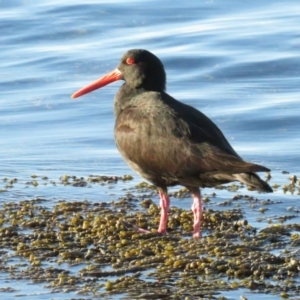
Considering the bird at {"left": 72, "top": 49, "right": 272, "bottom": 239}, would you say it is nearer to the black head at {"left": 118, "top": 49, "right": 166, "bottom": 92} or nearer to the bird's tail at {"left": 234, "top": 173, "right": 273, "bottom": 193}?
the bird's tail at {"left": 234, "top": 173, "right": 273, "bottom": 193}

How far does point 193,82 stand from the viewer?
1249 cm

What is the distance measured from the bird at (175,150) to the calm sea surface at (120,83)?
0.64 meters

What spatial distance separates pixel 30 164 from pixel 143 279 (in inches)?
144

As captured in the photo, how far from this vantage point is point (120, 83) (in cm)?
1277

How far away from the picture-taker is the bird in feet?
21.4

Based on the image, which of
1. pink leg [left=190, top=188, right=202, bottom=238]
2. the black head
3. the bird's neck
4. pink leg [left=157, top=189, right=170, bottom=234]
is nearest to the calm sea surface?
pink leg [left=190, top=188, right=202, bottom=238]

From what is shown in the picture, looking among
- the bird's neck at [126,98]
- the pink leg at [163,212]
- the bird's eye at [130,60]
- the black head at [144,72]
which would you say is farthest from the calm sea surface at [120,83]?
the bird's eye at [130,60]

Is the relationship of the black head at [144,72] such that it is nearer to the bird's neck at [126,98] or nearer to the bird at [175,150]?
the bird's neck at [126,98]

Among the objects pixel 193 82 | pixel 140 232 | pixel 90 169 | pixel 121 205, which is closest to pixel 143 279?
pixel 140 232

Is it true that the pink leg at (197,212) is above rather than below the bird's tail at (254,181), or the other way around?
below

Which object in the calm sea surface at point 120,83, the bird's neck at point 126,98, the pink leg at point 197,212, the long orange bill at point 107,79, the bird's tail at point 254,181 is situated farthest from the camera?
the calm sea surface at point 120,83

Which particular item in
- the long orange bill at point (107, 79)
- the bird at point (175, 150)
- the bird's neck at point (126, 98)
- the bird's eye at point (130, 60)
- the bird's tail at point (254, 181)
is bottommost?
the bird's tail at point (254, 181)

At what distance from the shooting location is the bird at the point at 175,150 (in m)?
6.52

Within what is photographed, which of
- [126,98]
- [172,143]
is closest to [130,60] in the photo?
[126,98]
